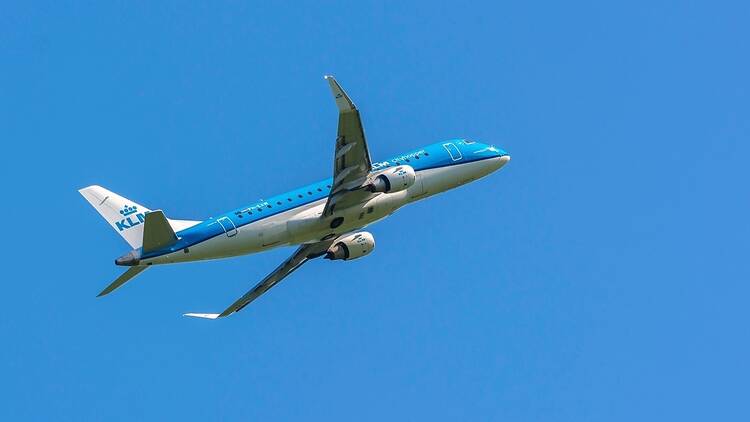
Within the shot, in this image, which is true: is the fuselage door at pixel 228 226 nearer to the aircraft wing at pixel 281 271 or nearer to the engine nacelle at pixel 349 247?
the aircraft wing at pixel 281 271

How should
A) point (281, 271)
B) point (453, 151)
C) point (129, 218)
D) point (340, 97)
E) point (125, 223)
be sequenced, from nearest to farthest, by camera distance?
point (340, 97), point (125, 223), point (129, 218), point (453, 151), point (281, 271)

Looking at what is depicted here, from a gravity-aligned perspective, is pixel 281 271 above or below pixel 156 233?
above

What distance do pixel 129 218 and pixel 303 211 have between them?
7993mm

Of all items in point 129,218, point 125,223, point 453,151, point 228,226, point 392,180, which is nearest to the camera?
point 228,226

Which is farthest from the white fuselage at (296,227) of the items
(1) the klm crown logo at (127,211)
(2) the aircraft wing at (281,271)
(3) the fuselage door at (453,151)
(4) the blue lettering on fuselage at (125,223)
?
(2) the aircraft wing at (281,271)

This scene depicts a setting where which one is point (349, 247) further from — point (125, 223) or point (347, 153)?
point (125, 223)

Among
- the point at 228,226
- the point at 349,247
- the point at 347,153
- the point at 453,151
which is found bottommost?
the point at 228,226

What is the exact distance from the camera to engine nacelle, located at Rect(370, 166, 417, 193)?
64438 mm

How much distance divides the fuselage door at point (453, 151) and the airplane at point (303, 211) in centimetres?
62

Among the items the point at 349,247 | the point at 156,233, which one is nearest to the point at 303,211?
the point at 349,247

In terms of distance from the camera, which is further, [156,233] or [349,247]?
[349,247]

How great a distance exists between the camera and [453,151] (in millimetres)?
71000

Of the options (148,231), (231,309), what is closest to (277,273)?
(231,309)

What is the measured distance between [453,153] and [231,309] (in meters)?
13.7
